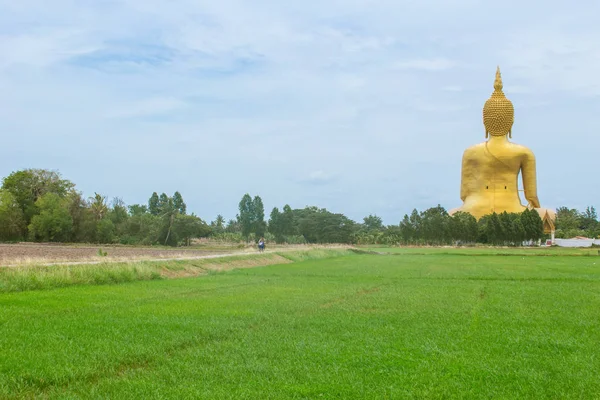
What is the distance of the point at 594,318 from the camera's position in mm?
13172

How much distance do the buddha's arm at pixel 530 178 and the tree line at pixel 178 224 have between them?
10.1 m

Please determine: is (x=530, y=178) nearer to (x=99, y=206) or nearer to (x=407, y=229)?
(x=407, y=229)

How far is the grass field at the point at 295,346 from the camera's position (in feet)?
23.7

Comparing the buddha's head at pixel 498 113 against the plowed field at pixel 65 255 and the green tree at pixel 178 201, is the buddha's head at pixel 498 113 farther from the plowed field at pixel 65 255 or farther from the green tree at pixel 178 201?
the plowed field at pixel 65 255

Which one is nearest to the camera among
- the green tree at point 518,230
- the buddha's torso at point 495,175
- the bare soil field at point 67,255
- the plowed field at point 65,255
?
the bare soil field at point 67,255

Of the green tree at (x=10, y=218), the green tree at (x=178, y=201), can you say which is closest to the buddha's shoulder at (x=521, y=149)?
the green tree at (x=178, y=201)

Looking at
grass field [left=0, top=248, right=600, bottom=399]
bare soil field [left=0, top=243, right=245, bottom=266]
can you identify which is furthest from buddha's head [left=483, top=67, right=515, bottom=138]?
grass field [left=0, top=248, right=600, bottom=399]

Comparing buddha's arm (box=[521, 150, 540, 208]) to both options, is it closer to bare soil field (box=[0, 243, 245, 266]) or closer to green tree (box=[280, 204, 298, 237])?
green tree (box=[280, 204, 298, 237])

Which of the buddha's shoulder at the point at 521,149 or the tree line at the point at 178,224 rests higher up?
the buddha's shoulder at the point at 521,149

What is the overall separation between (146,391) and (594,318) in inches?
400

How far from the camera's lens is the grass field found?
7234 millimetres

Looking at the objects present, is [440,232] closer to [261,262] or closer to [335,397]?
[261,262]

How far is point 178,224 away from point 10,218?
58.5ft

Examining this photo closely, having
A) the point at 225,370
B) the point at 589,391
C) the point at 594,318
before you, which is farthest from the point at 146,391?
the point at 594,318
